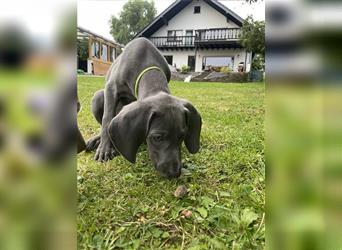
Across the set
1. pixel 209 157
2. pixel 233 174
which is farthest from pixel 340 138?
pixel 209 157

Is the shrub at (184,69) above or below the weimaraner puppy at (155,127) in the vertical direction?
above

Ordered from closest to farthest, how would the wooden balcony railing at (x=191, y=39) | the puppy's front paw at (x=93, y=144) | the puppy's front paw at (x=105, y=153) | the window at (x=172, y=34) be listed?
1. the puppy's front paw at (x=105, y=153)
2. the puppy's front paw at (x=93, y=144)
3. the window at (x=172, y=34)
4. the wooden balcony railing at (x=191, y=39)

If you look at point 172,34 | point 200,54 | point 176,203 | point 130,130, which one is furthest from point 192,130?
point 200,54

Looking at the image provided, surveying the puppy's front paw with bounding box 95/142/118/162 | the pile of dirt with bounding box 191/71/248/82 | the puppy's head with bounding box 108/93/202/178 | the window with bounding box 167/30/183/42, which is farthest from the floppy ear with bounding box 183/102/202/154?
the pile of dirt with bounding box 191/71/248/82

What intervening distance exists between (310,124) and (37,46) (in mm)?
284

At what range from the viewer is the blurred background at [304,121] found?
0.30 metres

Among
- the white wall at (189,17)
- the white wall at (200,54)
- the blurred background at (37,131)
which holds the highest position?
the white wall at (189,17)

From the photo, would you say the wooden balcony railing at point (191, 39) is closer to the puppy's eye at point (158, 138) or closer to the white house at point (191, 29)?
the white house at point (191, 29)

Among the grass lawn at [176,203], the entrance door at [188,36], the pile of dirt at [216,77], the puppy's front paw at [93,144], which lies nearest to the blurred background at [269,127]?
the grass lawn at [176,203]

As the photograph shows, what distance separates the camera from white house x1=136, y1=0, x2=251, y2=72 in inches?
122

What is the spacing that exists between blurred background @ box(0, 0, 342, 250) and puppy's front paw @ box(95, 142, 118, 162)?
6.39ft

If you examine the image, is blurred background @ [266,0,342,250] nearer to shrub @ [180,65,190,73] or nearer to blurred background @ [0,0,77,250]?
blurred background @ [0,0,77,250]

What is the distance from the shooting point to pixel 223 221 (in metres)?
1.33

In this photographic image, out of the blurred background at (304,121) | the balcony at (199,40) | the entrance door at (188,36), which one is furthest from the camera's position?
the entrance door at (188,36)
